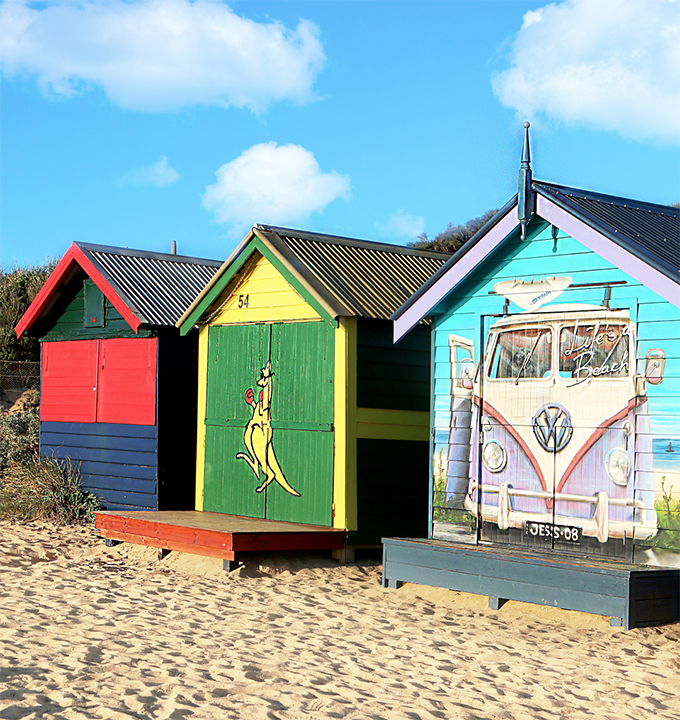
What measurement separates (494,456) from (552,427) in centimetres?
80

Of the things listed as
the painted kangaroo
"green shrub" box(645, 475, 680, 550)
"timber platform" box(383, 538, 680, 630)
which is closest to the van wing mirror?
"green shrub" box(645, 475, 680, 550)

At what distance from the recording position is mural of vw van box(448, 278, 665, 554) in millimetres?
8625

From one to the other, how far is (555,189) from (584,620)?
4.03 meters

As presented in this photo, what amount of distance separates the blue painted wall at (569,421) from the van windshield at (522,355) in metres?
0.05

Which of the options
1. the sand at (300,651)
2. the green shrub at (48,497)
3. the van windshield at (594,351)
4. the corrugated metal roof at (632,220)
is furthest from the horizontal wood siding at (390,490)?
the green shrub at (48,497)

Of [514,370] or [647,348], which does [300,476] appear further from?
[647,348]

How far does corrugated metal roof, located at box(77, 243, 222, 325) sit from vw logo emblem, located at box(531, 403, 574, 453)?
633 cm

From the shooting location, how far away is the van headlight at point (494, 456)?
9.76 metres

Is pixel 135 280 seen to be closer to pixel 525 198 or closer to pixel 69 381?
pixel 69 381

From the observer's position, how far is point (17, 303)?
82.5 feet

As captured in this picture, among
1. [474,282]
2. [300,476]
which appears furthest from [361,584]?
[474,282]

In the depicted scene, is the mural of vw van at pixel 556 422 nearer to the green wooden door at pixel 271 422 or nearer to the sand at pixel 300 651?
the sand at pixel 300 651

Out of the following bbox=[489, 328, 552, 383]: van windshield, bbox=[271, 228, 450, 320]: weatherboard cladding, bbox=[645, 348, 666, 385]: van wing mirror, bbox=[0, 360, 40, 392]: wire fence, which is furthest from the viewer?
bbox=[0, 360, 40, 392]: wire fence

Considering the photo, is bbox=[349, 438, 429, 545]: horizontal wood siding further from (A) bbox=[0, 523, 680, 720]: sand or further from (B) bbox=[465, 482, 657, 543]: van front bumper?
(B) bbox=[465, 482, 657, 543]: van front bumper
